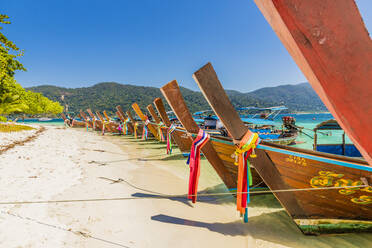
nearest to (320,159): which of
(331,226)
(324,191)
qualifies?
(324,191)

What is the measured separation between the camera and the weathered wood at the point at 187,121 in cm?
461

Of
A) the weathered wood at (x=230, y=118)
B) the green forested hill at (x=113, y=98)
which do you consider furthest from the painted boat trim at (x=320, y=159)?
the green forested hill at (x=113, y=98)

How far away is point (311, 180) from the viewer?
128 inches

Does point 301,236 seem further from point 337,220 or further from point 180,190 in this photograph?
point 180,190

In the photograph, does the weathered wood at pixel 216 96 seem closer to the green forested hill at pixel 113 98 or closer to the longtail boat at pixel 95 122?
the longtail boat at pixel 95 122

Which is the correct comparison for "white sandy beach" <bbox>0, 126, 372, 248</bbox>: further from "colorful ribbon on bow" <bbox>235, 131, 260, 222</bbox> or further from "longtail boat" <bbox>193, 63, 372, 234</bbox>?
"colorful ribbon on bow" <bbox>235, 131, 260, 222</bbox>

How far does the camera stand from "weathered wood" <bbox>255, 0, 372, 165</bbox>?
2.06 ft

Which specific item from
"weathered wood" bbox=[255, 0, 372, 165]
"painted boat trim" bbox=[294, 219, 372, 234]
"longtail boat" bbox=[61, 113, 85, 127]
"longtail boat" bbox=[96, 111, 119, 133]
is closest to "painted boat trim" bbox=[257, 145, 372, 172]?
"painted boat trim" bbox=[294, 219, 372, 234]

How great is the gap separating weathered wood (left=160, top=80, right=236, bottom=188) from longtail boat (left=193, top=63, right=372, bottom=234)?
131 cm

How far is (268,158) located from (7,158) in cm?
853

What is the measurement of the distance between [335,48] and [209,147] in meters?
4.03

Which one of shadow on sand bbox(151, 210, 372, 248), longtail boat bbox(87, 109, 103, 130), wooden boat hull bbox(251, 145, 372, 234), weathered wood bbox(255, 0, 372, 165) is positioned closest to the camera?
weathered wood bbox(255, 0, 372, 165)

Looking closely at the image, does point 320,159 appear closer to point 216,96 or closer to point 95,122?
point 216,96

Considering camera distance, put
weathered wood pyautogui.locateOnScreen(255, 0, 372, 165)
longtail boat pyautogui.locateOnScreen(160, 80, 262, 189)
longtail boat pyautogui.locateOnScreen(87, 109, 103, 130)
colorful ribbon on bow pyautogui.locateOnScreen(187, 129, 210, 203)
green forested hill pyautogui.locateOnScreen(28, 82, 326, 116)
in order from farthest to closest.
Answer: green forested hill pyautogui.locateOnScreen(28, 82, 326, 116) < longtail boat pyautogui.locateOnScreen(87, 109, 103, 130) < longtail boat pyautogui.locateOnScreen(160, 80, 262, 189) < colorful ribbon on bow pyautogui.locateOnScreen(187, 129, 210, 203) < weathered wood pyautogui.locateOnScreen(255, 0, 372, 165)
